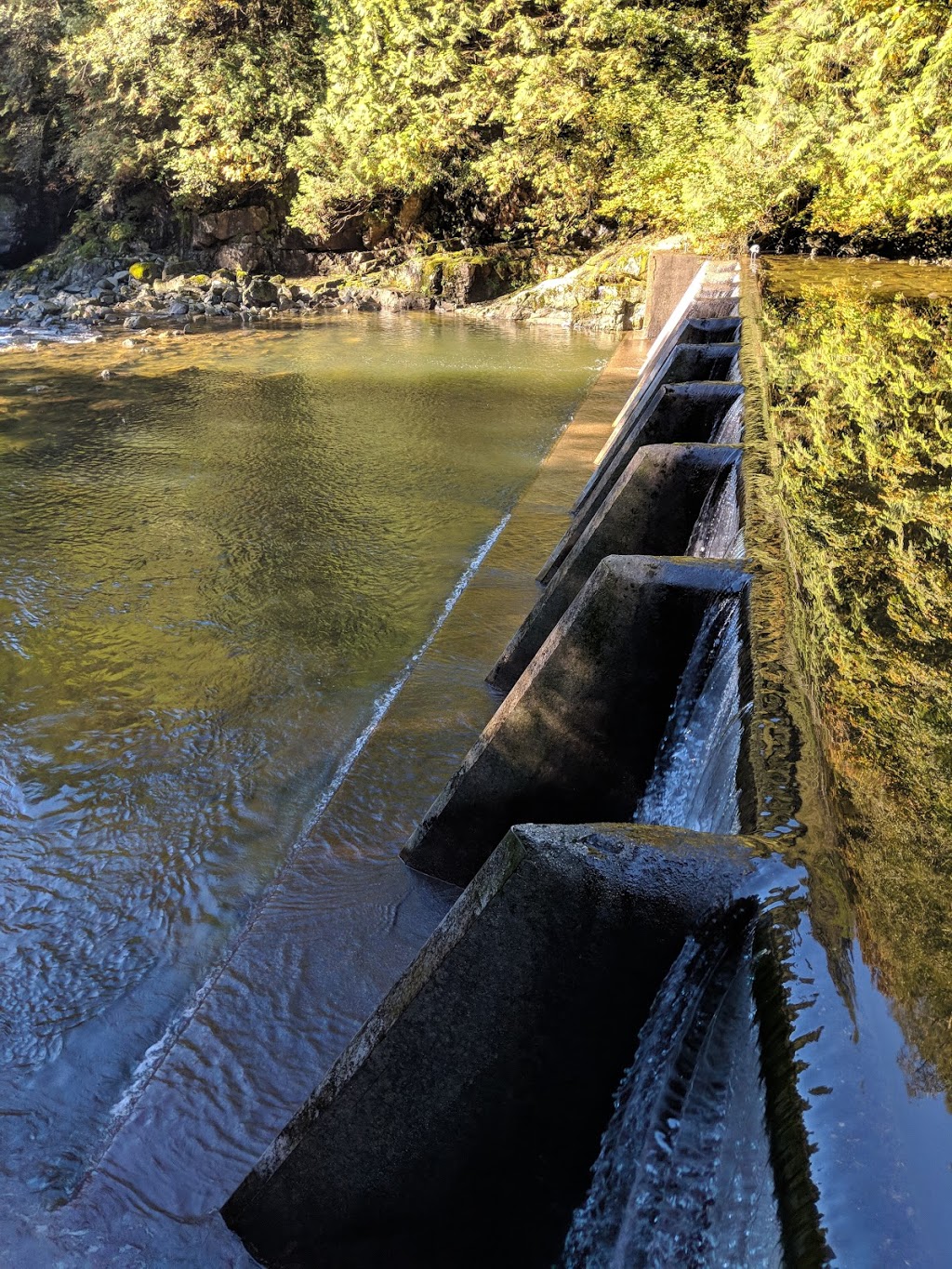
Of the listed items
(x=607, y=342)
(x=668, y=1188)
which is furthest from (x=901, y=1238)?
(x=607, y=342)

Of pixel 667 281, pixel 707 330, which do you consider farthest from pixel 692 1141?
pixel 667 281

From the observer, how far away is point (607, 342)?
1705 centimetres

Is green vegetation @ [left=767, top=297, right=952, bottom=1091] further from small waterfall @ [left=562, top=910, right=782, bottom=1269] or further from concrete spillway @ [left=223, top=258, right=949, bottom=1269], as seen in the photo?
small waterfall @ [left=562, top=910, right=782, bottom=1269]

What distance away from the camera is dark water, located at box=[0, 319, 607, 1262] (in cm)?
328

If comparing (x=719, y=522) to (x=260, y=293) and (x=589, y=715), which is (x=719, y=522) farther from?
(x=260, y=293)

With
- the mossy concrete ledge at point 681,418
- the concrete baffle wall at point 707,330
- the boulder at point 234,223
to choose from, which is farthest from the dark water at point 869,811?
the boulder at point 234,223

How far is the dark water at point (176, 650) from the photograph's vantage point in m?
3.28

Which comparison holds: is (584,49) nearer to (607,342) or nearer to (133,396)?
(607,342)

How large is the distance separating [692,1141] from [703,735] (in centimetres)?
136

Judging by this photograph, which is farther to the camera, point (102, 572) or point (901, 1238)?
point (102, 572)

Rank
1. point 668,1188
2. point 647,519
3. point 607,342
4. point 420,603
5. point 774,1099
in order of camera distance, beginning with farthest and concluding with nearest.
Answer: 1. point 607,342
2. point 420,603
3. point 647,519
4. point 668,1188
5. point 774,1099

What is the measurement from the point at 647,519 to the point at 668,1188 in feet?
10.1

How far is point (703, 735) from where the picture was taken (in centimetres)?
275

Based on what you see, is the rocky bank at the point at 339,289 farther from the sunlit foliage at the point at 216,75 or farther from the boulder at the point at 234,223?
the sunlit foliage at the point at 216,75
